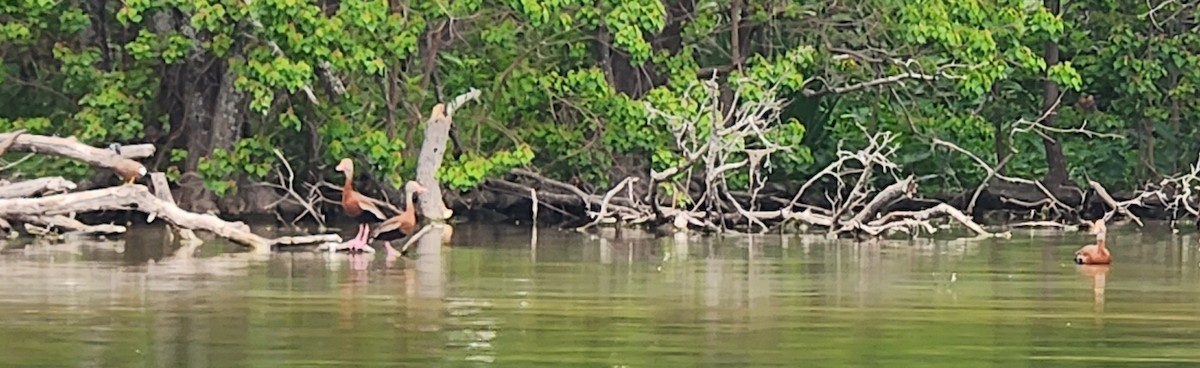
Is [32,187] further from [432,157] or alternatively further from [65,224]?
[432,157]

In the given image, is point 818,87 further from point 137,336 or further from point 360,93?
point 137,336

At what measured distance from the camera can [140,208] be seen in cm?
2836

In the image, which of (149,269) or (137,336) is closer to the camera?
(137,336)

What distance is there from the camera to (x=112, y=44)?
130 feet

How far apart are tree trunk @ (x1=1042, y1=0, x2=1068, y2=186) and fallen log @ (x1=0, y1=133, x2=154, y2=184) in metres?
18.6

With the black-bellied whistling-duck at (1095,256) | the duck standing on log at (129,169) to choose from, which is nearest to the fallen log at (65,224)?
the duck standing on log at (129,169)

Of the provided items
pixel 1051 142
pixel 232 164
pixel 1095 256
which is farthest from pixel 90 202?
pixel 1051 142

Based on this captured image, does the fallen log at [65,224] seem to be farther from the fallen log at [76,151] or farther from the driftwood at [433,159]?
the driftwood at [433,159]

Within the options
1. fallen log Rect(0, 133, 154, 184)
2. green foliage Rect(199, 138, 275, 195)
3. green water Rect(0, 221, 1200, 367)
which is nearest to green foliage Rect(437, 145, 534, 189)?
green foliage Rect(199, 138, 275, 195)

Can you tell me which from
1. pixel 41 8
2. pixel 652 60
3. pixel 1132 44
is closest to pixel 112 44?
pixel 41 8

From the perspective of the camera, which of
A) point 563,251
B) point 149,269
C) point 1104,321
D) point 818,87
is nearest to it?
point 1104,321

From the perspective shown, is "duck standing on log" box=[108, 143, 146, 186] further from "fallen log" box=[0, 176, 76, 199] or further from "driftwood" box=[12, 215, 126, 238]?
"driftwood" box=[12, 215, 126, 238]

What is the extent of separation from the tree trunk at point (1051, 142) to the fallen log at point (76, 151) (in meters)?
18.6

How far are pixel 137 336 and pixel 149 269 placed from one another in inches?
308
